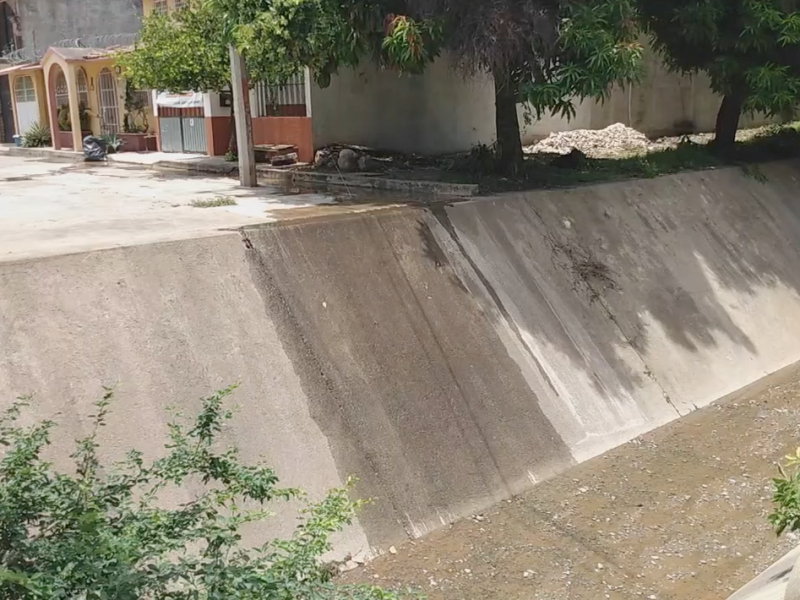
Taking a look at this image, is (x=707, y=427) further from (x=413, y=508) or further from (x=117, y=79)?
(x=117, y=79)

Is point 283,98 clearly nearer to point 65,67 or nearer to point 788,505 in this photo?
point 65,67

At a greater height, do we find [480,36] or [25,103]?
[480,36]

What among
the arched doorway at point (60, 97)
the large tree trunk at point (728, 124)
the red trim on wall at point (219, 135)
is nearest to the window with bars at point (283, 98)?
the red trim on wall at point (219, 135)

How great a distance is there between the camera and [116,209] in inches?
400

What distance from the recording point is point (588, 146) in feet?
52.2

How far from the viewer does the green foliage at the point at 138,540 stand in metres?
2.98

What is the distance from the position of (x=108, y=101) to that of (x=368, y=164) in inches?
420

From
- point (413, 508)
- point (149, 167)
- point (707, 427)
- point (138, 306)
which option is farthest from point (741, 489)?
point (149, 167)

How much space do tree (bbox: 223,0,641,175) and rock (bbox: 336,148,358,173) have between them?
10.4 ft

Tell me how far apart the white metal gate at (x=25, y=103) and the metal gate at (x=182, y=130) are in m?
6.54

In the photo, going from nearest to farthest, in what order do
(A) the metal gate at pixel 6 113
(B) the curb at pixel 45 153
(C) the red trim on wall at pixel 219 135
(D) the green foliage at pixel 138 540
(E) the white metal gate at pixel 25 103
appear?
(D) the green foliage at pixel 138 540 → (C) the red trim on wall at pixel 219 135 → (B) the curb at pixel 45 153 → (E) the white metal gate at pixel 25 103 → (A) the metal gate at pixel 6 113

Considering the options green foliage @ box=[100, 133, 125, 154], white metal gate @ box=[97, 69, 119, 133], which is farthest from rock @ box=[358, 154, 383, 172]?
white metal gate @ box=[97, 69, 119, 133]

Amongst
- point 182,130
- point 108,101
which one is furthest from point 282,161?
point 108,101

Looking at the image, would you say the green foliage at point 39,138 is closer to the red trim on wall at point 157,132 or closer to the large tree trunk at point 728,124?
the red trim on wall at point 157,132
